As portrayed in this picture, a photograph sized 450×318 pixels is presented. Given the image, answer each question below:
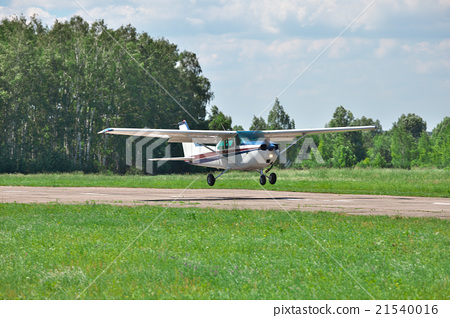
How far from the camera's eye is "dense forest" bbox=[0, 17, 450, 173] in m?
63.4

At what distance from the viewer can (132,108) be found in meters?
73.4

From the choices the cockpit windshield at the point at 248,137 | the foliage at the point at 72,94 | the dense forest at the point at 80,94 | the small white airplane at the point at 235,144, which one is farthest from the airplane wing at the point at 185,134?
the foliage at the point at 72,94

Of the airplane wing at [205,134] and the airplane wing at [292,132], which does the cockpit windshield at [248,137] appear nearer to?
the airplane wing at [205,134]

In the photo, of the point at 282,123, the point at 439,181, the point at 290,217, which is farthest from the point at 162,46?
the point at 290,217

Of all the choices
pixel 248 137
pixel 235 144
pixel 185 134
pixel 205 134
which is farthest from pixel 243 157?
pixel 185 134

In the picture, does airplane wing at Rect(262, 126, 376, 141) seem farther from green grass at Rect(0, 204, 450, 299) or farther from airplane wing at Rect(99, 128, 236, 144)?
green grass at Rect(0, 204, 450, 299)

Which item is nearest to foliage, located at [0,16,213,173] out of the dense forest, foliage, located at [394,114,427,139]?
the dense forest

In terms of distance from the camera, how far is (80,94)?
6825 cm

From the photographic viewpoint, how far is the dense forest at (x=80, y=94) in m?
63.4

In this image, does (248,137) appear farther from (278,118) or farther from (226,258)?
(278,118)

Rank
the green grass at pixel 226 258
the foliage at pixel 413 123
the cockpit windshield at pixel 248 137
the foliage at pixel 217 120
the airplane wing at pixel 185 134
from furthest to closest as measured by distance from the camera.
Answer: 1. the foliage at pixel 413 123
2. the foliage at pixel 217 120
3. the cockpit windshield at pixel 248 137
4. the airplane wing at pixel 185 134
5. the green grass at pixel 226 258

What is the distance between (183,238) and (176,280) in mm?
4038

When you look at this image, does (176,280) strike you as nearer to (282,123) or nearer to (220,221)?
(220,221)

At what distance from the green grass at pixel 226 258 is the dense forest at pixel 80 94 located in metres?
49.7
